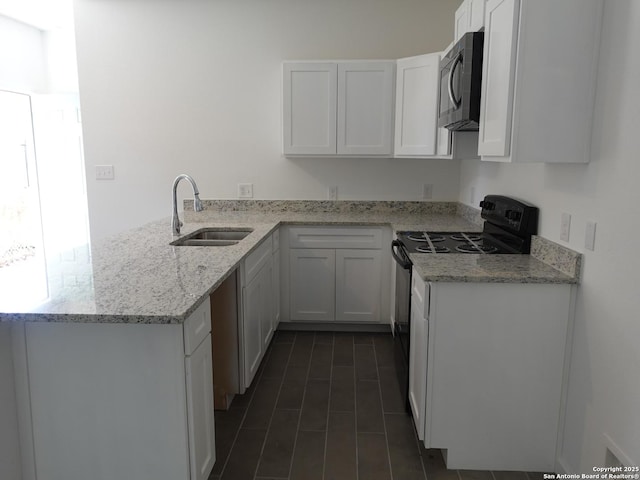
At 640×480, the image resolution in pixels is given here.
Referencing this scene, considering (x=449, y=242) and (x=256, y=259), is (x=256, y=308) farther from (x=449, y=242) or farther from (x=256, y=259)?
(x=449, y=242)

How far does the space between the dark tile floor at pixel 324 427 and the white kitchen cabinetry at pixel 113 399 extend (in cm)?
57

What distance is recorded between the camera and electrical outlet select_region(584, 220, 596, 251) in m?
1.87

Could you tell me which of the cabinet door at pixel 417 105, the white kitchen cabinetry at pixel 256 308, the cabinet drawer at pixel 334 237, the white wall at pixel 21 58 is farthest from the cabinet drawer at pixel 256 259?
the white wall at pixel 21 58

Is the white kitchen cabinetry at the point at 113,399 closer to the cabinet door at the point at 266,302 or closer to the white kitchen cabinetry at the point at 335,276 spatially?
the cabinet door at the point at 266,302

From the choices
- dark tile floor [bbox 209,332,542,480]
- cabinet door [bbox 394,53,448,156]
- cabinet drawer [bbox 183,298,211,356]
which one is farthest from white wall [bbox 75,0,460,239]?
cabinet drawer [bbox 183,298,211,356]

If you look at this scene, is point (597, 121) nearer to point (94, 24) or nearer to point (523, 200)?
point (523, 200)

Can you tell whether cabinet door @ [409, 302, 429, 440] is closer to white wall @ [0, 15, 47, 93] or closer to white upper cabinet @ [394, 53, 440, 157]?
white upper cabinet @ [394, 53, 440, 157]

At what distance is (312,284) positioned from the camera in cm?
377

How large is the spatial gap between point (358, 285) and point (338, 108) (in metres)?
1.39

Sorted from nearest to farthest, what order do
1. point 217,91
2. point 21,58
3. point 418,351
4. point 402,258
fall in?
point 418,351, point 402,258, point 217,91, point 21,58

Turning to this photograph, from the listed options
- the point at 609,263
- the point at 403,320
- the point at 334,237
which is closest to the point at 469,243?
the point at 403,320

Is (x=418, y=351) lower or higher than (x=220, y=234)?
lower

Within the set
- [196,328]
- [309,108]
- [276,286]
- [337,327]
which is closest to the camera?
[196,328]

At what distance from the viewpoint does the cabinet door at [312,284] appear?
12.3 feet
